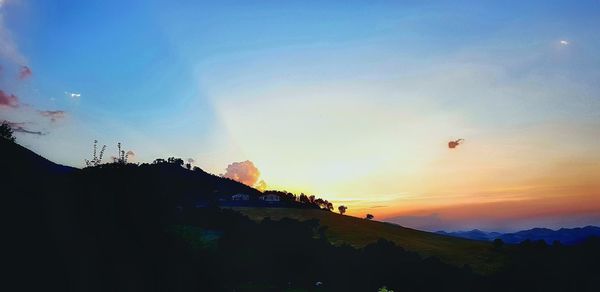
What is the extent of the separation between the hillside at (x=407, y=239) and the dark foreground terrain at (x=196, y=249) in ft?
1.68

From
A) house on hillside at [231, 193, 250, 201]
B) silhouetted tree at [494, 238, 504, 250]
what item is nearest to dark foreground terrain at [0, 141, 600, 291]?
silhouetted tree at [494, 238, 504, 250]

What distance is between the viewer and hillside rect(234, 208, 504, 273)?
103 metres

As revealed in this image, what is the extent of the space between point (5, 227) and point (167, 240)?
8722 millimetres

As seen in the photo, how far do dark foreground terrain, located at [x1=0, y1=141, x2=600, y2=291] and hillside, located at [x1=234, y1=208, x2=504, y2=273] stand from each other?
1.68 feet

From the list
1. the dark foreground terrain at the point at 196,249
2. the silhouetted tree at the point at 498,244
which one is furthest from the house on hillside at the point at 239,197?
the silhouetted tree at the point at 498,244

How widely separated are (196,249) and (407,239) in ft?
344

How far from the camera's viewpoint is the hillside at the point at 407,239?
102713 mm

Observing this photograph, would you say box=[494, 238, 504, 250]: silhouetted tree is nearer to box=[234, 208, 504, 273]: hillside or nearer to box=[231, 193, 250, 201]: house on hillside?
box=[234, 208, 504, 273]: hillside

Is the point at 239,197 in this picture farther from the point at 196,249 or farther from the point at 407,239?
the point at 196,249

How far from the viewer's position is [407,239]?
438ft

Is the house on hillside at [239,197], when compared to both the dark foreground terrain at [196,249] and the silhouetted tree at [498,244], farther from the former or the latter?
the silhouetted tree at [498,244]

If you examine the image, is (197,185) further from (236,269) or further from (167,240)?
(167,240)

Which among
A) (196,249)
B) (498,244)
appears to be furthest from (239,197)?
(196,249)

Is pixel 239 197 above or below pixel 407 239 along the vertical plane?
above
